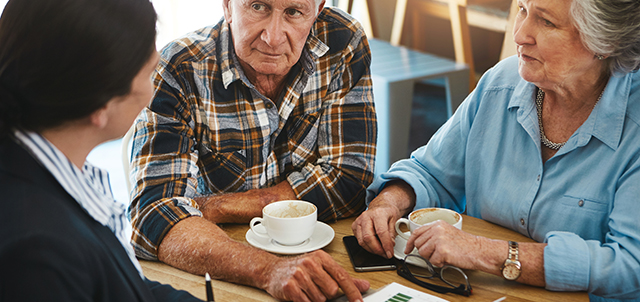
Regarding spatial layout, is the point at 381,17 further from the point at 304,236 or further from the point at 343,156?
the point at 304,236

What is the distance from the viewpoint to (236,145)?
1.51 meters

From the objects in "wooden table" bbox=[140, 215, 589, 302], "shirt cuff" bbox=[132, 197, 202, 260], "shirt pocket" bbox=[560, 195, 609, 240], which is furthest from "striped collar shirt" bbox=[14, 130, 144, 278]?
"shirt pocket" bbox=[560, 195, 609, 240]

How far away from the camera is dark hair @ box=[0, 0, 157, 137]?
64 cm

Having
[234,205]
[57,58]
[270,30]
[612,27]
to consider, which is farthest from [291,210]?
[612,27]

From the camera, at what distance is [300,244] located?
1.22 m

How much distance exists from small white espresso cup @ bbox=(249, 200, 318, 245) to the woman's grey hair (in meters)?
0.74

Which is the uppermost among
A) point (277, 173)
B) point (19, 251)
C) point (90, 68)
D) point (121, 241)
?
point (90, 68)

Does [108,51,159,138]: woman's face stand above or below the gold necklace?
above

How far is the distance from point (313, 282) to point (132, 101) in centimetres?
49

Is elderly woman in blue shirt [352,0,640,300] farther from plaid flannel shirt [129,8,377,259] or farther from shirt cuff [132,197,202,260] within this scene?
shirt cuff [132,197,202,260]

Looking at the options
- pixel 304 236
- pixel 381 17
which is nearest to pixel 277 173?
pixel 304 236

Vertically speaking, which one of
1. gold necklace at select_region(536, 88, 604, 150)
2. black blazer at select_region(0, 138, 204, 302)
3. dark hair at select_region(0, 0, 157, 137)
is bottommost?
gold necklace at select_region(536, 88, 604, 150)

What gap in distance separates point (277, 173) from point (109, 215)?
0.85 metres

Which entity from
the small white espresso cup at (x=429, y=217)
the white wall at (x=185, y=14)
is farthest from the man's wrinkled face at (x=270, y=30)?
the white wall at (x=185, y=14)
